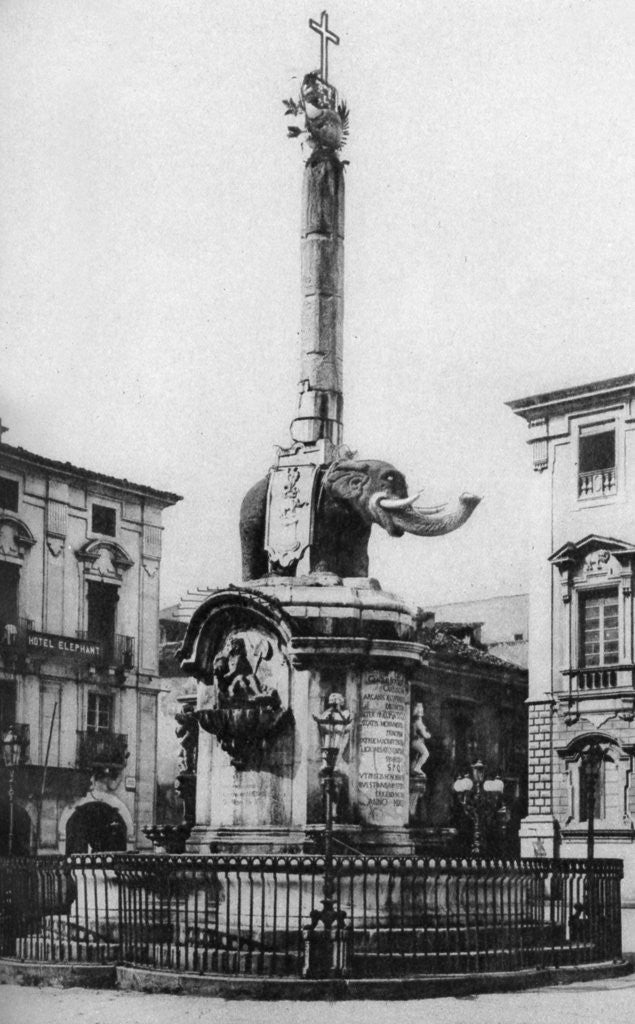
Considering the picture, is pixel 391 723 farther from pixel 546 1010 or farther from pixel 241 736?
pixel 546 1010

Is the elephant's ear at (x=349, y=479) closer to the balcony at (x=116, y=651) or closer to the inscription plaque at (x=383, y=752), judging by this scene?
the inscription plaque at (x=383, y=752)

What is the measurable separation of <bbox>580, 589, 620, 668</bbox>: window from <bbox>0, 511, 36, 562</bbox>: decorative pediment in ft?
44.2

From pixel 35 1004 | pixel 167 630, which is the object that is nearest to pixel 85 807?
pixel 167 630

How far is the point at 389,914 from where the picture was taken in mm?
13031

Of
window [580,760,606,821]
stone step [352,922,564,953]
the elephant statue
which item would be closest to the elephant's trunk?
the elephant statue

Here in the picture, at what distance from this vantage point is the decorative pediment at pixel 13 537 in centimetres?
3694

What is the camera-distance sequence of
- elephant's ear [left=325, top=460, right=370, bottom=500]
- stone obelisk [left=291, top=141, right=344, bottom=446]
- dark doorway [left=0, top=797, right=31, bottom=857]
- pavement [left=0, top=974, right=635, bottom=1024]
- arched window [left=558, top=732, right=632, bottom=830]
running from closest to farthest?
pavement [left=0, top=974, right=635, bottom=1024] < elephant's ear [left=325, top=460, right=370, bottom=500] < stone obelisk [left=291, top=141, right=344, bottom=446] < arched window [left=558, top=732, right=632, bottom=830] < dark doorway [left=0, top=797, right=31, bottom=857]

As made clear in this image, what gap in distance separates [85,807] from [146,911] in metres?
24.2

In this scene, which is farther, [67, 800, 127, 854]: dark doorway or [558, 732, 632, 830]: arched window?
[67, 800, 127, 854]: dark doorway

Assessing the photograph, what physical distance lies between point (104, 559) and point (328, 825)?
27.7 meters

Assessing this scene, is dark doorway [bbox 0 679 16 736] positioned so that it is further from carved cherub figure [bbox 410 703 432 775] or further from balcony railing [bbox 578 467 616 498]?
carved cherub figure [bbox 410 703 432 775]

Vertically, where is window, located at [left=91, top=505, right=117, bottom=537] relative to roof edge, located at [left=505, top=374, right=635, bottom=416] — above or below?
below

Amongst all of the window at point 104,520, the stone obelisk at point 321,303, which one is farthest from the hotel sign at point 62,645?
the stone obelisk at point 321,303

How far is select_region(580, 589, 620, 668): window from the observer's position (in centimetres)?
3388
